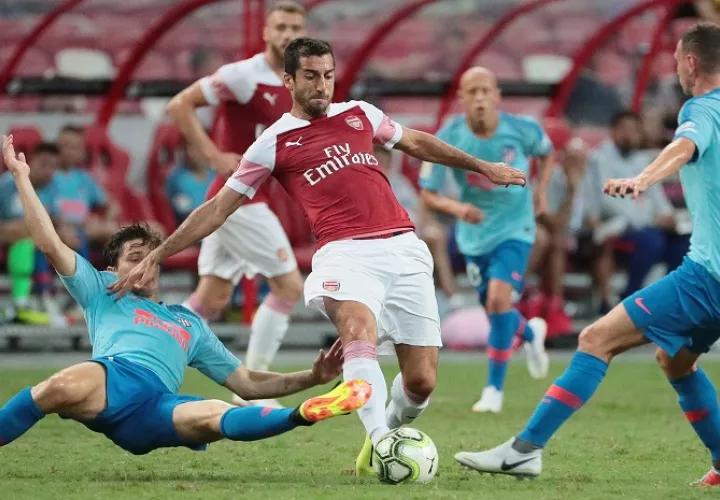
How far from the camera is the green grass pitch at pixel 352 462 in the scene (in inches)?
221

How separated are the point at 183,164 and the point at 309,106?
A: 26.1ft

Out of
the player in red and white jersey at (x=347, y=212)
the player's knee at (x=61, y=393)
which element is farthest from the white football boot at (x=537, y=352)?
the player's knee at (x=61, y=393)

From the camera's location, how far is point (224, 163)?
8.52m

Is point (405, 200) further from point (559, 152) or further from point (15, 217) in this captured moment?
point (15, 217)

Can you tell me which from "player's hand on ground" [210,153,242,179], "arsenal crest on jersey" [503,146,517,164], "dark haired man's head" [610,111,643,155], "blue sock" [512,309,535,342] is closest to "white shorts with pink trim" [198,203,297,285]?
"player's hand on ground" [210,153,242,179]

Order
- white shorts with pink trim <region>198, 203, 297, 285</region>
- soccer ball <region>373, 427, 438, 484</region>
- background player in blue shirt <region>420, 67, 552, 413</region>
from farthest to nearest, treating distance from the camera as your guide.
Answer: background player in blue shirt <region>420, 67, 552, 413</region>
white shorts with pink trim <region>198, 203, 297, 285</region>
soccer ball <region>373, 427, 438, 484</region>

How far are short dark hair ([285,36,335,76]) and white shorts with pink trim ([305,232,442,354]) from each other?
86 cm

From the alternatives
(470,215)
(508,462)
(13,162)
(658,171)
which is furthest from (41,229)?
(470,215)

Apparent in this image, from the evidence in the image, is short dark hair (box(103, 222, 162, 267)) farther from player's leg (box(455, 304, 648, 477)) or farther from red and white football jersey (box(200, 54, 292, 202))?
red and white football jersey (box(200, 54, 292, 202))

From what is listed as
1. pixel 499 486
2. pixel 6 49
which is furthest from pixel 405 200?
pixel 499 486

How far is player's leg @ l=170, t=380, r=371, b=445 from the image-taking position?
5434mm

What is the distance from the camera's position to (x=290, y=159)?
6371 mm

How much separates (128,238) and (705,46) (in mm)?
2800

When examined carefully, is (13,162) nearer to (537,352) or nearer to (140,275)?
(140,275)
